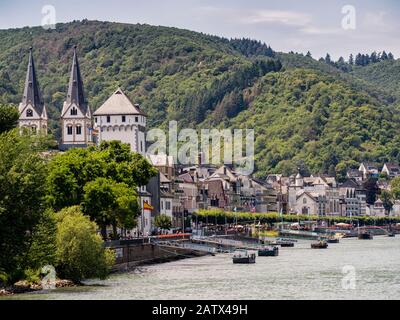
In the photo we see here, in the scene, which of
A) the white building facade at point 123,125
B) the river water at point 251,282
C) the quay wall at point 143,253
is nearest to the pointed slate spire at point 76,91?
the white building facade at point 123,125

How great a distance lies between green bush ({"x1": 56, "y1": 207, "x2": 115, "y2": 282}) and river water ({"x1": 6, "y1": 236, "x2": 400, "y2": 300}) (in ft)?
3.49

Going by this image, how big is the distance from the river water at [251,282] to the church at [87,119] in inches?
1439

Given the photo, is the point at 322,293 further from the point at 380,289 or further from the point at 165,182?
the point at 165,182

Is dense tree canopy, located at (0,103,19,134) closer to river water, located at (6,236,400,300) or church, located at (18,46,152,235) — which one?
river water, located at (6,236,400,300)

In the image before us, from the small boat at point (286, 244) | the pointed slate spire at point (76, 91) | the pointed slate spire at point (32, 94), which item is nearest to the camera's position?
the pointed slate spire at point (76, 91)

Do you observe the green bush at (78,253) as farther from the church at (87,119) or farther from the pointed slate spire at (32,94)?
the pointed slate spire at (32,94)

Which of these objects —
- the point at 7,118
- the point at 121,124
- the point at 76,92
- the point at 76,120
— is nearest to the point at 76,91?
the point at 76,92

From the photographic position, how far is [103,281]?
89812 mm

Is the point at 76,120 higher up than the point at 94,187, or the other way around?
the point at 76,120

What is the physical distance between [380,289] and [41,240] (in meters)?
22.9

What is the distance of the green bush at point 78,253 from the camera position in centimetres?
8704

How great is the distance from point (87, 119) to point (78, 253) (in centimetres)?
9207

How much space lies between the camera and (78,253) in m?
87.2

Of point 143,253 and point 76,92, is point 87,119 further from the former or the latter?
point 143,253
